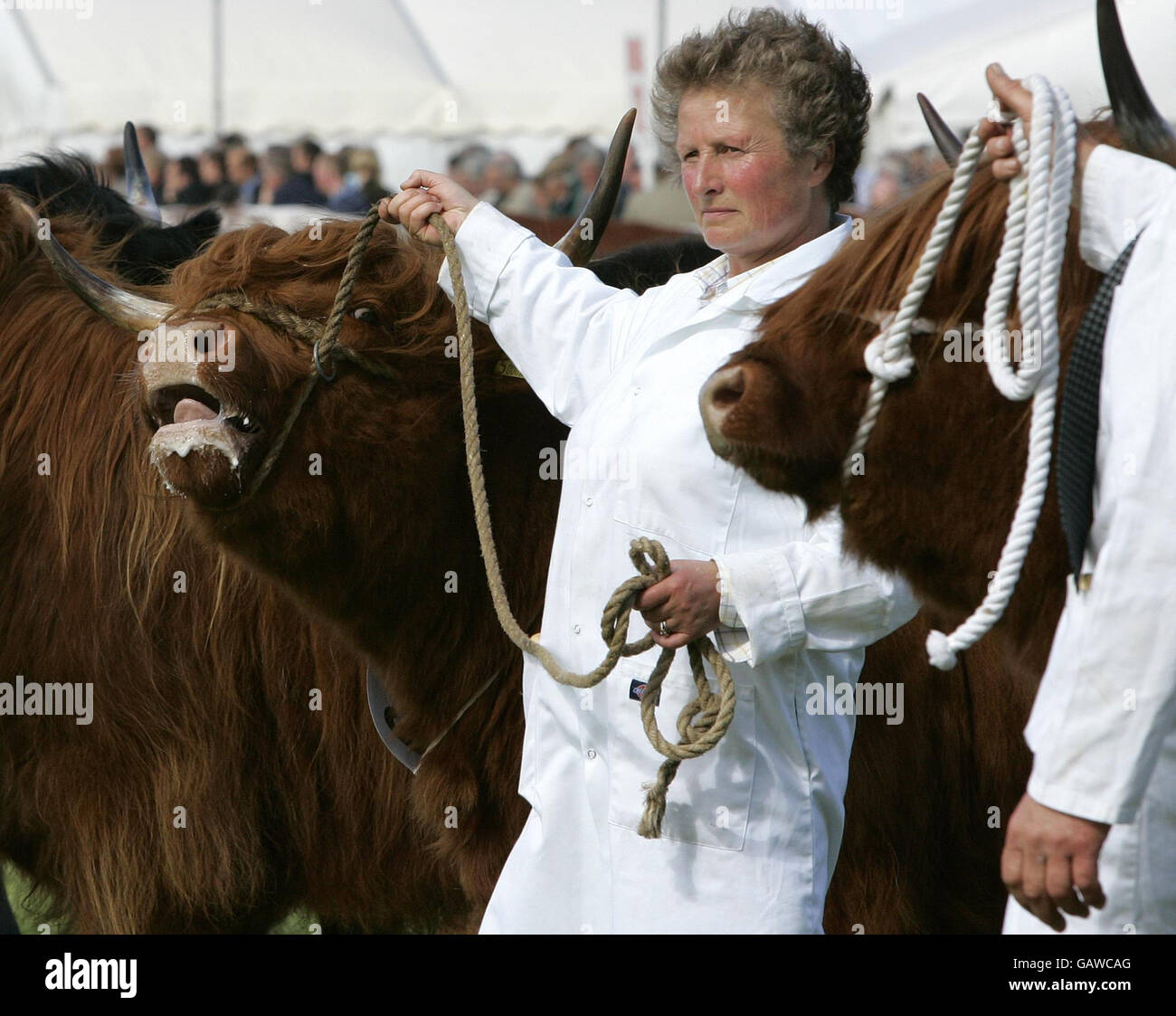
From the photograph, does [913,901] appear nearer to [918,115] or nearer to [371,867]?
[371,867]

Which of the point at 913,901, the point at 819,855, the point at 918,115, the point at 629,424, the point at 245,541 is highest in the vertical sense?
the point at 918,115

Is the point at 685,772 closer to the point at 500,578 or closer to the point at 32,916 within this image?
the point at 500,578

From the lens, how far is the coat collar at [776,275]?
2.44m

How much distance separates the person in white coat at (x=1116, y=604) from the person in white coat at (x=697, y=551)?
0.55m

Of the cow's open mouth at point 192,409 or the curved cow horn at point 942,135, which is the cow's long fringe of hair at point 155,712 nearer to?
the cow's open mouth at point 192,409

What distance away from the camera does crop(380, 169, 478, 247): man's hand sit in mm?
2775

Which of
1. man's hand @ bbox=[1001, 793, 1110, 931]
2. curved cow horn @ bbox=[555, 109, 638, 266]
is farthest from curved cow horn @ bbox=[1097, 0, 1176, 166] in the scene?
curved cow horn @ bbox=[555, 109, 638, 266]

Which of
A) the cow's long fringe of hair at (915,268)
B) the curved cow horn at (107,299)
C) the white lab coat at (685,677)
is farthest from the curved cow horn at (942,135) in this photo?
the curved cow horn at (107,299)

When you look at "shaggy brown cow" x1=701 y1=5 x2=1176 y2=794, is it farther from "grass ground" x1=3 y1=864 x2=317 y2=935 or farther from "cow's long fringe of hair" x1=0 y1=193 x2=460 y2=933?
"grass ground" x1=3 y1=864 x2=317 y2=935

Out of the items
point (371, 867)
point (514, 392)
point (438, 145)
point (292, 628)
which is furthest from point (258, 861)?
point (438, 145)

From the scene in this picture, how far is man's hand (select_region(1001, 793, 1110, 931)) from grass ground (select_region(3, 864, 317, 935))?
2.62 metres
